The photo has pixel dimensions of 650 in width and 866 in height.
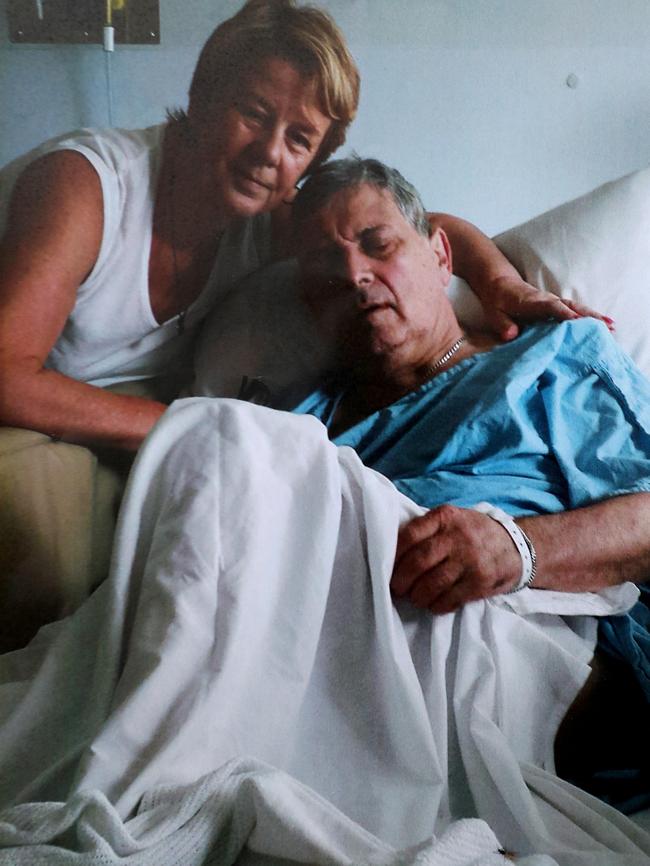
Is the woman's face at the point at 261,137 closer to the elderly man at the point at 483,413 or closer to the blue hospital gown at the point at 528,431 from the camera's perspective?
the elderly man at the point at 483,413

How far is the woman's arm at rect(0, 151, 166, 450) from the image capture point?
2.56 feet

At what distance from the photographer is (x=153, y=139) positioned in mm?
819

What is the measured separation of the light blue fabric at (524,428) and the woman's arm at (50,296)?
199 mm

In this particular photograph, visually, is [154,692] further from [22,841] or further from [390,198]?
[390,198]

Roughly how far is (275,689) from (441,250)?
47 cm

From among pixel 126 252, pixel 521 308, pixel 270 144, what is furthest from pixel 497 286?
pixel 126 252

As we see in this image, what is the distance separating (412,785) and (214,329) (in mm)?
444

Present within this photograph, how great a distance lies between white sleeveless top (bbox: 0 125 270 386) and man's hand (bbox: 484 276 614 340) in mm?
264

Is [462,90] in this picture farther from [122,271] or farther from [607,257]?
[122,271]

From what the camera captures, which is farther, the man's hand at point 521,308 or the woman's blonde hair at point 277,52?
the man's hand at point 521,308

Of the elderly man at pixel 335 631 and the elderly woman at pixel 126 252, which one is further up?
the elderly woman at pixel 126 252

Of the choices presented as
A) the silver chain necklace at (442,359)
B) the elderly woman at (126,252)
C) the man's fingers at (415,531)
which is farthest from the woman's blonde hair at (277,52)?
the man's fingers at (415,531)

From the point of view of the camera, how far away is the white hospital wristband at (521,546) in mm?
805

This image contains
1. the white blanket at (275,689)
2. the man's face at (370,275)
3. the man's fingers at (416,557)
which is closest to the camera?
the white blanket at (275,689)
